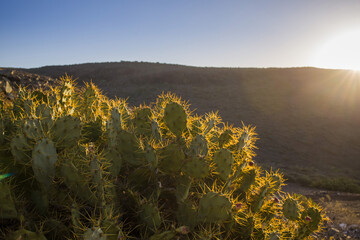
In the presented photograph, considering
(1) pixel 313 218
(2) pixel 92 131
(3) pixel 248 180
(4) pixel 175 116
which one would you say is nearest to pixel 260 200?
(3) pixel 248 180

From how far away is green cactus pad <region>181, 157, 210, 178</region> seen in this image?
90.7 inches

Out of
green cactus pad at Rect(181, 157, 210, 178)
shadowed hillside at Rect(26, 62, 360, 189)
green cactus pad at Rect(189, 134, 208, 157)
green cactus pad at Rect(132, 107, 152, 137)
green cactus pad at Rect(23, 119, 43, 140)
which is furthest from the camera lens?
shadowed hillside at Rect(26, 62, 360, 189)

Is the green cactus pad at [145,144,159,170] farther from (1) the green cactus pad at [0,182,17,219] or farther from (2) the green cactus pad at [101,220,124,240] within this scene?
(1) the green cactus pad at [0,182,17,219]

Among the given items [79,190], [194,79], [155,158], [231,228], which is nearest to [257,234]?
[231,228]

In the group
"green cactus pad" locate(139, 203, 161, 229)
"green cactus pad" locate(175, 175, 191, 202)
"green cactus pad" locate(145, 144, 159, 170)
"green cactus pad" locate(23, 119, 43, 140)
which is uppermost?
"green cactus pad" locate(23, 119, 43, 140)

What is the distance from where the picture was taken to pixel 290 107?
921 inches

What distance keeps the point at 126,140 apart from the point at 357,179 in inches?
493

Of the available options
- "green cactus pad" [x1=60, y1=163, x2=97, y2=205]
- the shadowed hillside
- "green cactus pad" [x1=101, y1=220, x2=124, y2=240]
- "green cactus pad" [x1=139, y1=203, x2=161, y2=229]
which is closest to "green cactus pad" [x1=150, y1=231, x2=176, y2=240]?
"green cactus pad" [x1=139, y1=203, x2=161, y2=229]

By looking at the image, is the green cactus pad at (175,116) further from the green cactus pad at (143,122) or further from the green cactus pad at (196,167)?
the green cactus pad at (196,167)

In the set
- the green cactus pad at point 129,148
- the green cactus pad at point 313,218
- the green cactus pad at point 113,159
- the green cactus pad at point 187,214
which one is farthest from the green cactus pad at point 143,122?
the green cactus pad at point 313,218

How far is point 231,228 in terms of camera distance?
234cm

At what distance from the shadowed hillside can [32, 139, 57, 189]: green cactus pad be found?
10423 millimetres

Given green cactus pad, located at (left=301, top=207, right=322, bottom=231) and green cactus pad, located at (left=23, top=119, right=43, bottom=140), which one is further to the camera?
green cactus pad, located at (left=301, top=207, right=322, bottom=231)

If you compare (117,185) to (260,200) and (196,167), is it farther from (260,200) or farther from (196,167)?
(260,200)
